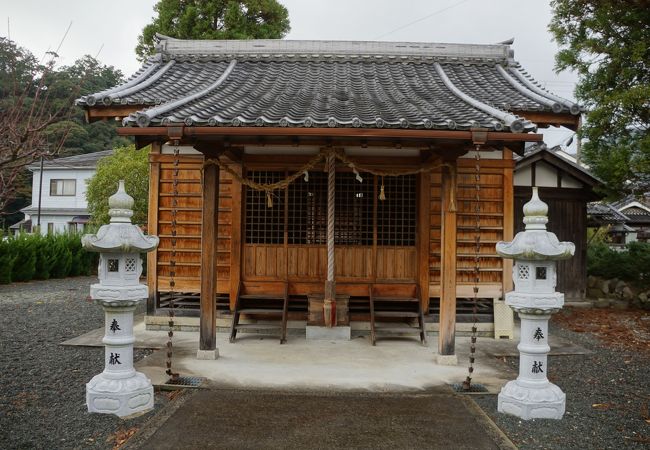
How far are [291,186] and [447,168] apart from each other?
3.16 metres

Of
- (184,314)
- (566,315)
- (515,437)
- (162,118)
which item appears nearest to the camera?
(515,437)

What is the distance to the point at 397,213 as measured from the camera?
8.83 metres

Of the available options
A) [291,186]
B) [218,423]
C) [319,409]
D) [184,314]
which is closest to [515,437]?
[319,409]

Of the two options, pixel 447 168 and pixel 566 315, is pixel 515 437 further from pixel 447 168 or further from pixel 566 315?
pixel 566 315

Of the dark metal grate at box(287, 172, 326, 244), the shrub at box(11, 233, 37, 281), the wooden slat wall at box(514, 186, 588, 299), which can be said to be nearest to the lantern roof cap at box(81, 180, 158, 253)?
the dark metal grate at box(287, 172, 326, 244)

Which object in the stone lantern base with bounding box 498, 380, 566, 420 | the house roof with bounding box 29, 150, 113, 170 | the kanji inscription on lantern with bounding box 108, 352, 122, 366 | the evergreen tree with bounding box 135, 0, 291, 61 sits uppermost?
the evergreen tree with bounding box 135, 0, 291, 61

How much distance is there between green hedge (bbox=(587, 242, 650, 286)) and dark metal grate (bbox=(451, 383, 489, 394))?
971 cm

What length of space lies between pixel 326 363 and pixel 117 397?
292 centimetres

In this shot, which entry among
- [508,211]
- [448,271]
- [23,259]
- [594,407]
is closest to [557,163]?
[508,211]

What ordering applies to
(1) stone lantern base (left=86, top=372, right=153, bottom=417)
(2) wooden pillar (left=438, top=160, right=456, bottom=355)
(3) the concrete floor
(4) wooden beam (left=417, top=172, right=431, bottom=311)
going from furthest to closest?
(4) wooden beam (left=417, top=172, right=431, bottom=311) → (2) wooden pillar (left=438, top=160, right=456, bottom=355) → (3) the concrete floor → (1) stone lantern base (left=86, top=372, right=153, bottom=417)

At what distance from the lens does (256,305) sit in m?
8.90

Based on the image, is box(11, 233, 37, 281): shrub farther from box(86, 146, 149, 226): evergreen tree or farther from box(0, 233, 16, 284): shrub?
box(86, 146, 149, 226): evergreen tree

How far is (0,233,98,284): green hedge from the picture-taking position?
16797 mm

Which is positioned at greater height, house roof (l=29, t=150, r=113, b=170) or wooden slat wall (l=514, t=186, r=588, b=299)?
house roof (l=29, t=150, r=113, b=170)
